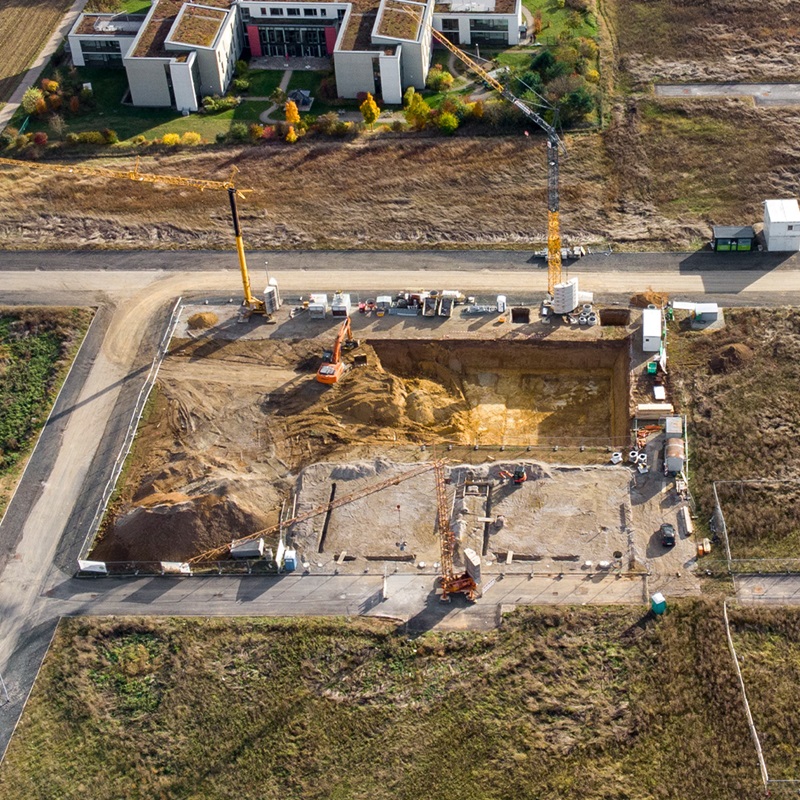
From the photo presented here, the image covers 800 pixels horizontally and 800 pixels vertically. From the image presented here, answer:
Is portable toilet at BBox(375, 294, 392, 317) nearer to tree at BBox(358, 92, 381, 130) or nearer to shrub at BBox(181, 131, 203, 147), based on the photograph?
tree at BBox(358, 92, 381, 130)

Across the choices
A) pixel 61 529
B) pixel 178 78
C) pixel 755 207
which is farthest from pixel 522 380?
pixel 178 78

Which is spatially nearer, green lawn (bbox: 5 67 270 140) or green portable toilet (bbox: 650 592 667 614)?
green portable toilet (bbox: 650 592 667 614)

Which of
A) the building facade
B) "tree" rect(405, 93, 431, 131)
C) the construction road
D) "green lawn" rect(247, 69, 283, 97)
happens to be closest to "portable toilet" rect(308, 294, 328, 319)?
the construction road

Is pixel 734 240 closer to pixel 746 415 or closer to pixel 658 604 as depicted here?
pixel 746 415

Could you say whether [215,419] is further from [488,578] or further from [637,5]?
[637,5]

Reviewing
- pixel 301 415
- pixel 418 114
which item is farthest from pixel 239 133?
pixel 301 415


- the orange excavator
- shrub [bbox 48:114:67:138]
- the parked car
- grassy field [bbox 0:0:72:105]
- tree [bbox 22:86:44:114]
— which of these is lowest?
the parked car
